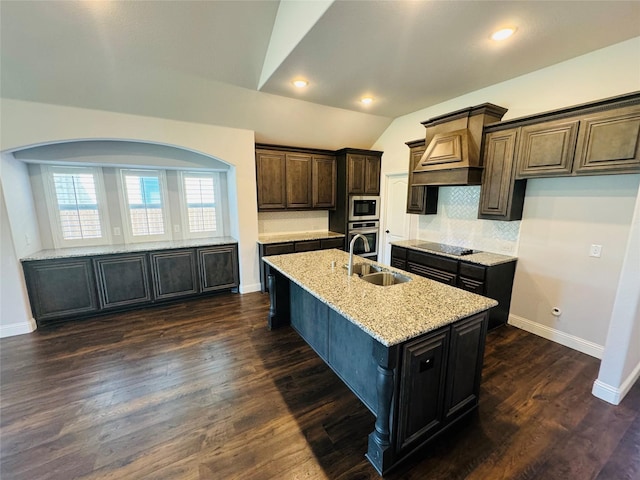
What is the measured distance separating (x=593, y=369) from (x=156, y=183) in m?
5.89

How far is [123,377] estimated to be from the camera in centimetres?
239

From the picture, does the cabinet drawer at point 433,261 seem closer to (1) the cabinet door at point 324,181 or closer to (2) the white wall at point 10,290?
(1) the cabinet door at point 324,181

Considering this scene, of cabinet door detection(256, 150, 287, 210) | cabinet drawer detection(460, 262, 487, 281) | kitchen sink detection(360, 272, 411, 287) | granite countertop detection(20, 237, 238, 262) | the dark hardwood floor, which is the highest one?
cabinet door detection(256, 150, 287, 210)

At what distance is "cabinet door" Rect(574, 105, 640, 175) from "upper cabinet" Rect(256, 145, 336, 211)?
3.44 m

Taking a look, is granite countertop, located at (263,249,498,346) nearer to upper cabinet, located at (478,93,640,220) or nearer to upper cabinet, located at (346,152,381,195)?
upper cabinet, located at (478,93,640,220)

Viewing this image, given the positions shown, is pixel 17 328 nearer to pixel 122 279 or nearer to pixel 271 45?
pixel 122 279

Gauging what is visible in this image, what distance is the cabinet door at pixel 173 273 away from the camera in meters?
3.85

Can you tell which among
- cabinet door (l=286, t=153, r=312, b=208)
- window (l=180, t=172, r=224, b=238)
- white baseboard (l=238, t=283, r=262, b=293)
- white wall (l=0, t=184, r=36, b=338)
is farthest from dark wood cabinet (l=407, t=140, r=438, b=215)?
white wall (l=0, t=184, r=36, b=338)

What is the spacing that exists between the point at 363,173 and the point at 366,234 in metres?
1.18

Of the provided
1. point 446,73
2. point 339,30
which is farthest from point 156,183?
point 446,73

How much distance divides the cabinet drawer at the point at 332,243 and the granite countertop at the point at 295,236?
0.22 ft

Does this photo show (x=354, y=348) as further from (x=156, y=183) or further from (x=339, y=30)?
(x=156, y=183)

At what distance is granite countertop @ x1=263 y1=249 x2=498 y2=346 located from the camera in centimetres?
143

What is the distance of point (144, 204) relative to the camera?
4.15 metres
